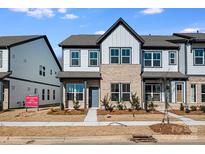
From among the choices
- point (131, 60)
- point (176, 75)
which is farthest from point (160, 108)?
point (131, 60)

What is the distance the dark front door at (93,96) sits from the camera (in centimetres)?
2844

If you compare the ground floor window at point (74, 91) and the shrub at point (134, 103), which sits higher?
the ground floor window at point (74, 91)

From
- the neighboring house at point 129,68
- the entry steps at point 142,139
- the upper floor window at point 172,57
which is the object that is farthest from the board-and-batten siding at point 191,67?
the entry steps at point 142,139

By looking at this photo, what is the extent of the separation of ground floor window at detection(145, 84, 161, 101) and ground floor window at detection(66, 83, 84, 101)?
20.9 feet

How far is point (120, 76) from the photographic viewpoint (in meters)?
27.3

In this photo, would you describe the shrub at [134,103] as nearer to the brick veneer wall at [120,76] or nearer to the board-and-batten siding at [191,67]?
the brick veneer wall at [120,76]

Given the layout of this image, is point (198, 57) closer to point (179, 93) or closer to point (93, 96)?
point (179, 93)

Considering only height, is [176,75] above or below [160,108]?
above

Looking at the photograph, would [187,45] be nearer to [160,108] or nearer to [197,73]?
[197,73]

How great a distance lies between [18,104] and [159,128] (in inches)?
817

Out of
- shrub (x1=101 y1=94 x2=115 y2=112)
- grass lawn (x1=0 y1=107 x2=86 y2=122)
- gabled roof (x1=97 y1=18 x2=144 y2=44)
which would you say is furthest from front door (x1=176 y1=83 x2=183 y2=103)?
grass lawn (x1=0 y1=107 x2=86 y2=122)

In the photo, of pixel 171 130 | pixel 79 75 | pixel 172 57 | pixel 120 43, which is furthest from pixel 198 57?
pixel 171 130

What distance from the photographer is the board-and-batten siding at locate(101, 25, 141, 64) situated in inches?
1080

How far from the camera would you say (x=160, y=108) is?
27.7 meters
